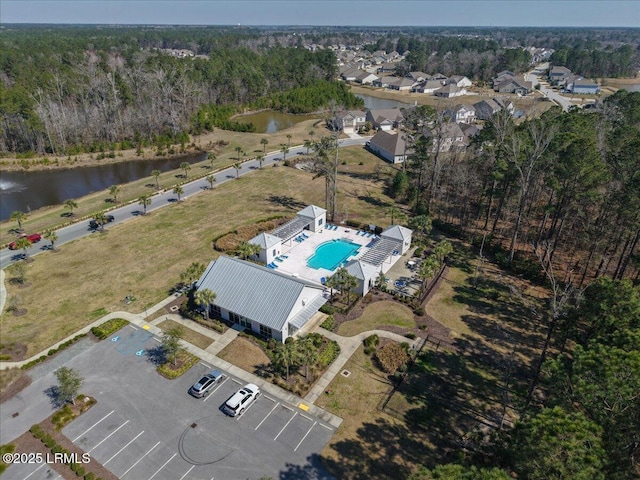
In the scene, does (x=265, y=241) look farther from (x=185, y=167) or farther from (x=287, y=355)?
(x=185, y=167)

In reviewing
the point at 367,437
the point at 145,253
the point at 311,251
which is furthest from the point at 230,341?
the point at 145,253

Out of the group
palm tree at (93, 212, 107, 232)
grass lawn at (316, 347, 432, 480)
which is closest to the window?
grass lawn at (316, 347, 432, 480)

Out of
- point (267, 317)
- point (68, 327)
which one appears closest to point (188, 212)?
point (68, 327)

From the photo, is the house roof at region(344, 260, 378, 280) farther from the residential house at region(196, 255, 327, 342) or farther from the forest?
the forest

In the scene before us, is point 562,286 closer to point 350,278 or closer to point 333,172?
point 350,278

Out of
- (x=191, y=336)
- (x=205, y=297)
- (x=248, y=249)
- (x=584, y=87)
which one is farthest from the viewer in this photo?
(x=584, y=87)

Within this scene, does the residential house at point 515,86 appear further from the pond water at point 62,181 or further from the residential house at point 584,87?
the pond water at point 62,181
